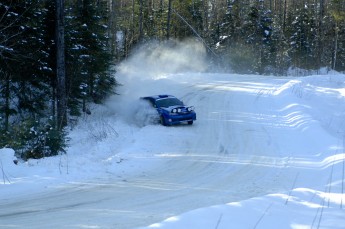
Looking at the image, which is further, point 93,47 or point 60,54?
point 93,47

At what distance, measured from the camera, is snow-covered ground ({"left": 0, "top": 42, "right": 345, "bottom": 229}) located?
693 centimetres

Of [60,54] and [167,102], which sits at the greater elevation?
[60,54]

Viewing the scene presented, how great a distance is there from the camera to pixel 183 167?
11914 millimetres

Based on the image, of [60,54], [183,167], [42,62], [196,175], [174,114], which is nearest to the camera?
[196,175]

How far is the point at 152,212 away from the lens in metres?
7.77

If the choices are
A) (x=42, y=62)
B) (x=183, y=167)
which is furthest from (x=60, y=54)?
(x=183, y=167)

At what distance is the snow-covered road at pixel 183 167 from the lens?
25.7 feet

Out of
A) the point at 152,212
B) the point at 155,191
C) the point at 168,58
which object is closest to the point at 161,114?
the point at 155,191

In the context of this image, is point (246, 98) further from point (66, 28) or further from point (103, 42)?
point (66, 28)

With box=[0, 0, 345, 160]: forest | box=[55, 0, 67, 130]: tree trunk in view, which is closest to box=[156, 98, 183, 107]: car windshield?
box=[55, 0, 67, 130]: tree trunk

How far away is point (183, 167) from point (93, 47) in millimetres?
13978

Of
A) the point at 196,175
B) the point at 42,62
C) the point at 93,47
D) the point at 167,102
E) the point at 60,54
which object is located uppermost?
the point at 93,47

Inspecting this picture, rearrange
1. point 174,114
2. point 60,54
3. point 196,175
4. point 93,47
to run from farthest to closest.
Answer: point 93,47
point 60,54
point 174,114
point 196,175

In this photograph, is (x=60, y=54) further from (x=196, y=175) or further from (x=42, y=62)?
(x=196, y=175)
